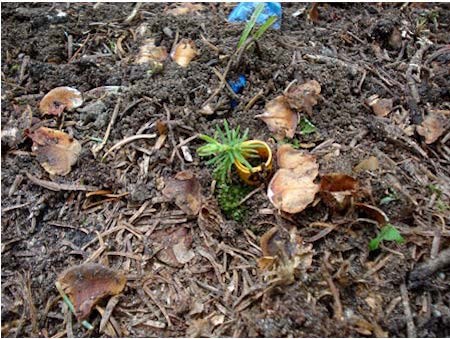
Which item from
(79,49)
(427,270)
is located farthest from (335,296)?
(79,49)

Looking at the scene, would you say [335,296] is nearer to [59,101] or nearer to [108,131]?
[108,131]

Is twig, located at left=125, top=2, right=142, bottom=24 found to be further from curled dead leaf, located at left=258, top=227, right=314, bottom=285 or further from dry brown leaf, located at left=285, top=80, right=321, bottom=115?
curled dead leaf, located at left=258, top=227, right=314, bottom=285

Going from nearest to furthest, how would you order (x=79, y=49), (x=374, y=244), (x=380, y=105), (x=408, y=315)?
(x=408, y=315) → (x=374, y=244) → (x=380, y=105) → (x=79, y=49)

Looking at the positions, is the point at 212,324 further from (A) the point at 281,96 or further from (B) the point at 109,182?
(A) the point at 281,96

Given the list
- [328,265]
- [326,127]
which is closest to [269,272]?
[328,265]

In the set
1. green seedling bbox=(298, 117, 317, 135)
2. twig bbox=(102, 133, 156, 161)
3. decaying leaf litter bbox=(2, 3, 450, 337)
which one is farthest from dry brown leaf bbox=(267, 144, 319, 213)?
twig bbox=(102, 133, 156, 161)

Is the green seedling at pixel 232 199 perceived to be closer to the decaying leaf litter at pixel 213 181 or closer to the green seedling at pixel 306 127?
the decaying leaf litter at pixel 213 181

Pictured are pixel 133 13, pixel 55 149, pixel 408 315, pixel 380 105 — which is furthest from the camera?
pixel 133 13
